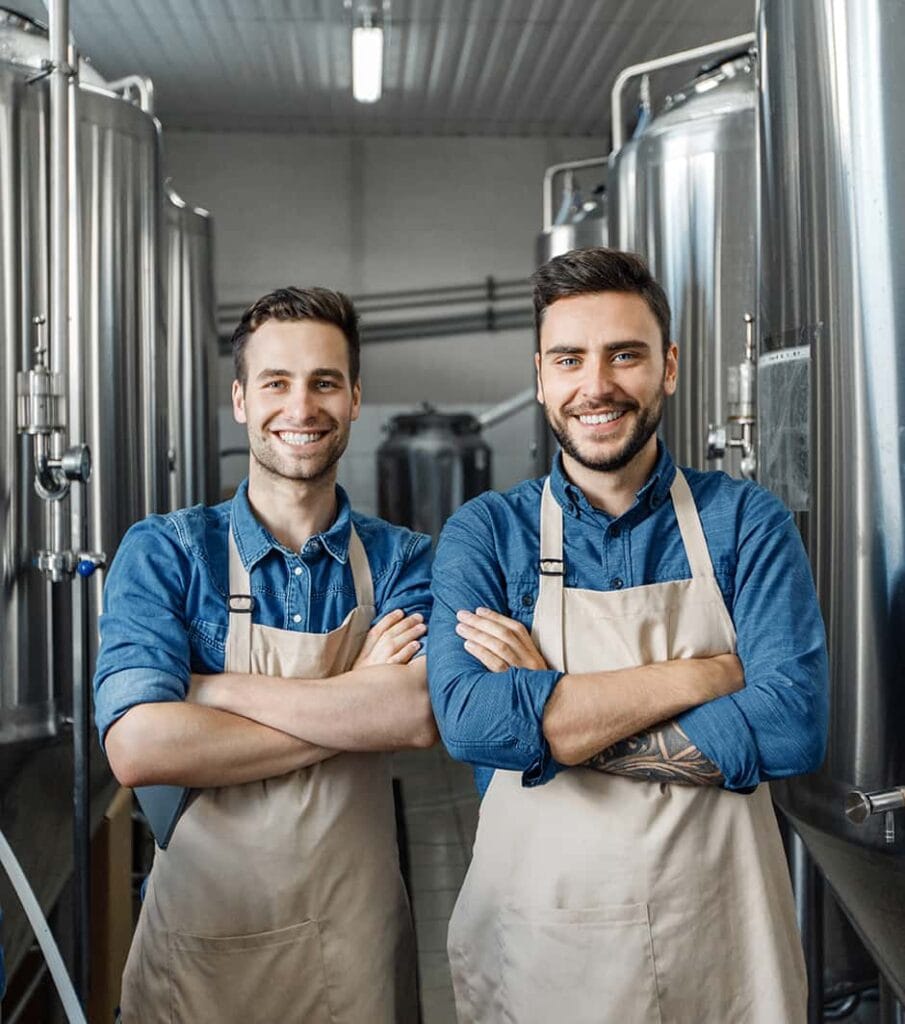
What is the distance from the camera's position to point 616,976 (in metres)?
1.47

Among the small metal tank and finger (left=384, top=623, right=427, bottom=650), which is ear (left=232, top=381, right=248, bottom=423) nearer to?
finger (left=384, top=623, right=427, bottom=650)

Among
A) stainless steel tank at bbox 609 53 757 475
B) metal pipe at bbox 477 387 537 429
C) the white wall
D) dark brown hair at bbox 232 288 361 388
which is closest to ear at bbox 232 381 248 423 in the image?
dark brown hair at bbox 232 288 361 388

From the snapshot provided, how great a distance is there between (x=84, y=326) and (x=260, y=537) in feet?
4.69

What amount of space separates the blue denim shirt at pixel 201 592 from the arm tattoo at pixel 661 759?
389 millimetres

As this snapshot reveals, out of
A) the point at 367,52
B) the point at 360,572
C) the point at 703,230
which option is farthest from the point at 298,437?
the point at 367,52

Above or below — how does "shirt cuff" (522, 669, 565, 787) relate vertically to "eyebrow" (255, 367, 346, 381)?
below

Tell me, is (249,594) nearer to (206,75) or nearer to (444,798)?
(444,798)

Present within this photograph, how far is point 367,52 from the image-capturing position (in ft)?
18.3

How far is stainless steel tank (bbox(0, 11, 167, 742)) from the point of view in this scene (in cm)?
222

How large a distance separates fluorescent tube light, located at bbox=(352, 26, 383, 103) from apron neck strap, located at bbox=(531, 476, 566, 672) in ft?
14.6

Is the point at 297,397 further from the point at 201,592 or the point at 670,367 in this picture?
the point at 670,367

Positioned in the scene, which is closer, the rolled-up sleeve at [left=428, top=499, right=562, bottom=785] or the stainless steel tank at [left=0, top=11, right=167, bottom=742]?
the rolled-up sleeve at [left=428, top=499, right=562, bottom=785]

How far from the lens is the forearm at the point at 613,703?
4.61 feet

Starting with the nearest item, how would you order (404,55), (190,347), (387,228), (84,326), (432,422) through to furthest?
(84,326) < (190,347) < (404,55) < (432,422) < (387,228)
